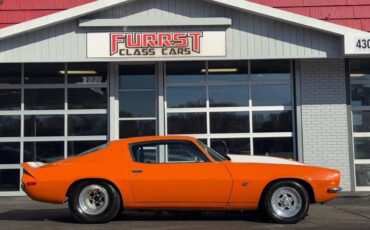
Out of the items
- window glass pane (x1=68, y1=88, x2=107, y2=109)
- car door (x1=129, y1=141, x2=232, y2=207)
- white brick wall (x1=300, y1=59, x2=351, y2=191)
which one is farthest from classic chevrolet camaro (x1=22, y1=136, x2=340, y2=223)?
window glass pane (x1=68, y1=88, x2=107, y2=109)

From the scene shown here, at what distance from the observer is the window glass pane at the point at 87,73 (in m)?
13.7

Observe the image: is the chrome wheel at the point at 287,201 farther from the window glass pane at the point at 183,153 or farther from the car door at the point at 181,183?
the window glass pane at the point at 183,153

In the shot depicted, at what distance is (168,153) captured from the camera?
8781 mm

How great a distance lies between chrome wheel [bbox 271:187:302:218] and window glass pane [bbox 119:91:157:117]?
18.7ft

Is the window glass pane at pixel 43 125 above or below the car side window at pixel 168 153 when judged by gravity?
above

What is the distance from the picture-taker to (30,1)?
13.8m

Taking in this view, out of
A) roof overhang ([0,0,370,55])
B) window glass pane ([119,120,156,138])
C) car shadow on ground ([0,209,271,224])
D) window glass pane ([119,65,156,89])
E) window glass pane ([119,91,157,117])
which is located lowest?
car shadow on ground ([0,209,271,224])

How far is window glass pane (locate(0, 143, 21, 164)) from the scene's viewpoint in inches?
535

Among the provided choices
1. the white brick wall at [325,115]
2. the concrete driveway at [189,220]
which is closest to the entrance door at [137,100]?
the concrete driveway at [189,220]

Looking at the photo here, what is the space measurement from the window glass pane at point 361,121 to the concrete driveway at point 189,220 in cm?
280

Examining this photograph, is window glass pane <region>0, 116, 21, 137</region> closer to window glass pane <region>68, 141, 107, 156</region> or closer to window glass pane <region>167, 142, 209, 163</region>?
window glass pane <region>68, 141, 107, 156</region>

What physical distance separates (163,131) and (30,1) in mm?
4669

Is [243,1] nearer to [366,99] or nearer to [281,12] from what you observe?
[281,12]

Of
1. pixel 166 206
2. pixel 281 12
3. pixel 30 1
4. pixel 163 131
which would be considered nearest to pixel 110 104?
pixel 163 131
